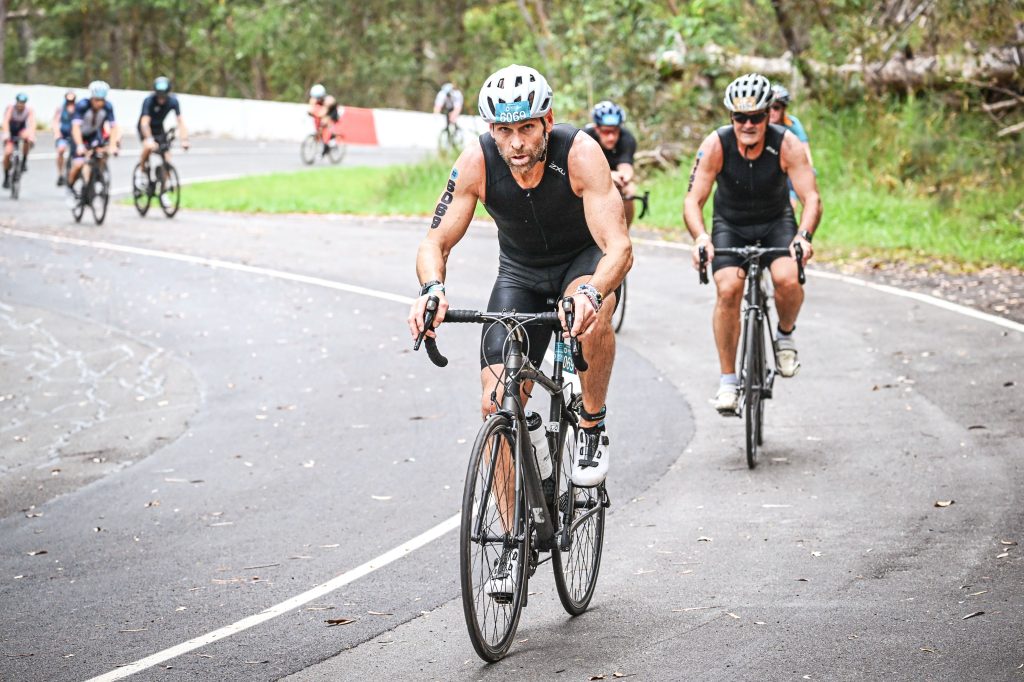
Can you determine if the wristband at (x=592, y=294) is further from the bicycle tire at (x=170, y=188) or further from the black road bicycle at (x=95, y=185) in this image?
the bicycle tire at (x=170, y=188)

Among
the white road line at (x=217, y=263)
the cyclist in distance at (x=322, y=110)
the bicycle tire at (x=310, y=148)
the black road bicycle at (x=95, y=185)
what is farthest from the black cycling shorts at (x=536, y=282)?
the cyclist in distance at (x=322, y=110)

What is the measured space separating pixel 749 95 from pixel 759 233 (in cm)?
108

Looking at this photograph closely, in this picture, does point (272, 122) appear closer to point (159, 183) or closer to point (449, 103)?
point (449, 103)

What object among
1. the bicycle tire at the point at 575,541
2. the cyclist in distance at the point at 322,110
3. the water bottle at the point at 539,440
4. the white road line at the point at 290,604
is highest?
the cyclist in distance at the point at 322,110

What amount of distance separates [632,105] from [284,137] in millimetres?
22547

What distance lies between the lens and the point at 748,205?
9453 mm

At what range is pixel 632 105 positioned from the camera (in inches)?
1085

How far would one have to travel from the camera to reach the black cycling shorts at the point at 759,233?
30.9 feet

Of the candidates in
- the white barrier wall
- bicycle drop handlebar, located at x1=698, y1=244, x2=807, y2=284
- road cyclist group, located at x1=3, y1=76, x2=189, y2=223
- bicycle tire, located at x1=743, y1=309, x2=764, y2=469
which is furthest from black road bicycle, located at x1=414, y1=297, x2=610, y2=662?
the white barrier wall

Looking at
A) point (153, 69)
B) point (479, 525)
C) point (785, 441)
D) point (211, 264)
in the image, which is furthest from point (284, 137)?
point (479, 525)

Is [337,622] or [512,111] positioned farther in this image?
[337,622]

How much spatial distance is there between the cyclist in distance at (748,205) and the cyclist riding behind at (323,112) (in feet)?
96.9

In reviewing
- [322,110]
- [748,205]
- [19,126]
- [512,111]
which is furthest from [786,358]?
[322,110]

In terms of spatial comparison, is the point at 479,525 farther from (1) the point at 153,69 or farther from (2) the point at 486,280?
(1) the point at 153,69
